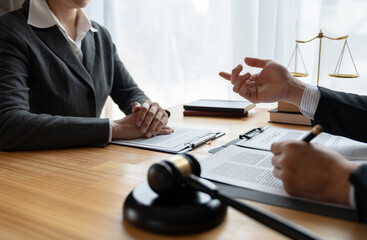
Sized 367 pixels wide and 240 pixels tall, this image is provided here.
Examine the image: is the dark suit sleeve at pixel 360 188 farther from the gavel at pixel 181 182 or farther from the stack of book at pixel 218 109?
the stack of book at pixel 218 109

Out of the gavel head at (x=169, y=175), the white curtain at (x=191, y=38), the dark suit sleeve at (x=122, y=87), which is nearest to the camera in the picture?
the gavel head at (x=169, y=175)

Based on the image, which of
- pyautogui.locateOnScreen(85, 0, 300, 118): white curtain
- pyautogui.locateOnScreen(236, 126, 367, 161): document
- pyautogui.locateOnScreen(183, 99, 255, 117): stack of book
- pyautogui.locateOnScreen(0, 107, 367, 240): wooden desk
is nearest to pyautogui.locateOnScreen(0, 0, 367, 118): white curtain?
pyautogui.locateOnScreen(85, 0, 300, 118): white curtain

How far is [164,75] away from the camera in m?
2.68

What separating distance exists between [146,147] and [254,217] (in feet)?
1.94

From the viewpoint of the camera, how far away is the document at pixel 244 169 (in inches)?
28.2

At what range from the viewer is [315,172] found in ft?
2.10

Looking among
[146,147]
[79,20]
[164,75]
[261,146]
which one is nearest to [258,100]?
[261,146]

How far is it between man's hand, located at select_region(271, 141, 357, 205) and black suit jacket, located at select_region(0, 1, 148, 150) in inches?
24.3

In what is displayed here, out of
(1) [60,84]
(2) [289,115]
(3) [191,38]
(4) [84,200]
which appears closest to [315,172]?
(4) [84,200]

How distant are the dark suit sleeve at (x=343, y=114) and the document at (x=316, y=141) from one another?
0.13ft

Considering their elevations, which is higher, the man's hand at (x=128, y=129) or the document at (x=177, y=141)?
the man's hand at (x=128, y=129)

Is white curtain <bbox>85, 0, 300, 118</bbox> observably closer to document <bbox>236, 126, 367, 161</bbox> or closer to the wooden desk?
document <bbox>236, 126, 367, 161</bbox>

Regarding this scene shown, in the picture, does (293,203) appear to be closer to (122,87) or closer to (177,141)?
(177,141)

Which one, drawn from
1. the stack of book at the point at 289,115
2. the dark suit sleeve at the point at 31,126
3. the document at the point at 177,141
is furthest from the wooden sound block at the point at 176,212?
the stack of book at the point at 289,115
